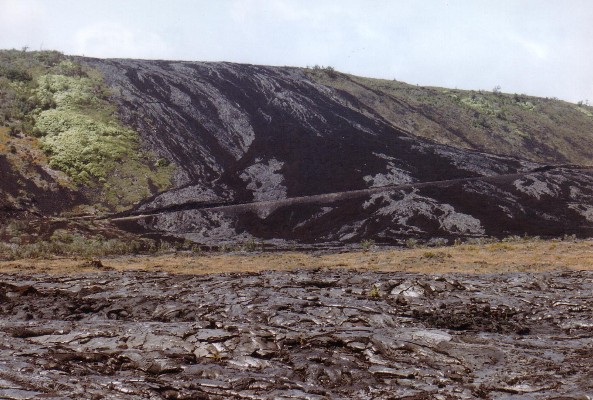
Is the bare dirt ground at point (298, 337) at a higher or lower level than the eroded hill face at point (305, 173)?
lower

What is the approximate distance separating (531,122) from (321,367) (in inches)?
3617

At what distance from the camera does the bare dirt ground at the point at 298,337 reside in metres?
9.41

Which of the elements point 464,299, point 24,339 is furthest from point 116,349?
point 464,299

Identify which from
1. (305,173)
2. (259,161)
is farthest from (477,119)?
(259,161)

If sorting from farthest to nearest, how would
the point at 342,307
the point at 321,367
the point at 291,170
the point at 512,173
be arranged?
1. the point at 512,173
2. the point at 291,170
3. the point at 342,307
4. the point at 321,367

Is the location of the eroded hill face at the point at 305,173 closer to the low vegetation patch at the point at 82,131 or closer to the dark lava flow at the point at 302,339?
the low vegetation patch at the point at 82,131

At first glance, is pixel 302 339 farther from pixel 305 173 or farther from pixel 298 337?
pixel 305 173

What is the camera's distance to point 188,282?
60.4 feet

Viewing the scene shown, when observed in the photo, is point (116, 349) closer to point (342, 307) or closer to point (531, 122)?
point (342, 307)

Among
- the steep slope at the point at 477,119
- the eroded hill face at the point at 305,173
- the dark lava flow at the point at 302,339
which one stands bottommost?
the dark lava flow at the point at 302,339

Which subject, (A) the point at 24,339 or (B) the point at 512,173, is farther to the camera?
(B) the point at 512,173

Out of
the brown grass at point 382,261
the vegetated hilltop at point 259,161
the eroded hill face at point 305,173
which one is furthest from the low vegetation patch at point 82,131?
the brown grass at point 382,261

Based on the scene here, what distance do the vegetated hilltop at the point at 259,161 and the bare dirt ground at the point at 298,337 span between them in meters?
21.1

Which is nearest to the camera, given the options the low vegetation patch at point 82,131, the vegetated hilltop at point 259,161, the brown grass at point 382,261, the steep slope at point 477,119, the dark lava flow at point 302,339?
the dark lava flow at point 302,339
